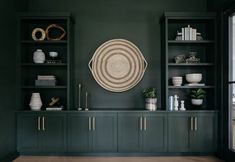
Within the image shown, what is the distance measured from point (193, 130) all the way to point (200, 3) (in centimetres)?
248

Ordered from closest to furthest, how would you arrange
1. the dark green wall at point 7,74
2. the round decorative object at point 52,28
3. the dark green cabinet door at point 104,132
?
the dark green wall at point 7,74 → the dark green cabinet door at point 104,132 → the round decorative object at point 52,28

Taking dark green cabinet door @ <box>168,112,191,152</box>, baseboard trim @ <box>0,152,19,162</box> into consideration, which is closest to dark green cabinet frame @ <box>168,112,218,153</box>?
dark green cabinet door @ <box>168,112,191,152</box>

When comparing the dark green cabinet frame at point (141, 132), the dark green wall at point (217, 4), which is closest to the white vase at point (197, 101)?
the dark green cabinet frame at point (141, 132)

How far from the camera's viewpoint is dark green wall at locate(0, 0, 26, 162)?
3.85 m

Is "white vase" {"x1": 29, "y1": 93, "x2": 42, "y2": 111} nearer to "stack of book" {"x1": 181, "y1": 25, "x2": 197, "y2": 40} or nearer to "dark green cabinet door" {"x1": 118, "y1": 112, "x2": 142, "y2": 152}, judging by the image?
"dark green cabinet door" {"x1": 118, "y1": 112, "x2": 142, "y2": 152}

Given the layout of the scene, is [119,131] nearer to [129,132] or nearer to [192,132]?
[129,132]

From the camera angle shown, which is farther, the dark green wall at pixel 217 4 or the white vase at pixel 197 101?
the white vase at pixel 197 101

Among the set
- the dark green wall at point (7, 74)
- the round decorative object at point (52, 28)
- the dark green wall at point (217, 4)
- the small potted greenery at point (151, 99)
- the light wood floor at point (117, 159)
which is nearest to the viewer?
the dark green wall at point (7, 74)

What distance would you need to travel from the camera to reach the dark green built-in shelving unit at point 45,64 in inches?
175

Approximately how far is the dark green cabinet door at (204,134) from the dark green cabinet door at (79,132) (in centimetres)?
184

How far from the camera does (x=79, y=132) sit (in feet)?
14.3

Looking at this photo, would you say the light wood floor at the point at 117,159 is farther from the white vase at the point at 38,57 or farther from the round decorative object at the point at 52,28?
the round decorative object at the point at 52,28

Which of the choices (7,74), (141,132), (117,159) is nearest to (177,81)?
(141,132)

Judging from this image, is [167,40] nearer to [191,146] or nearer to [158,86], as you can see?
[158,86]
